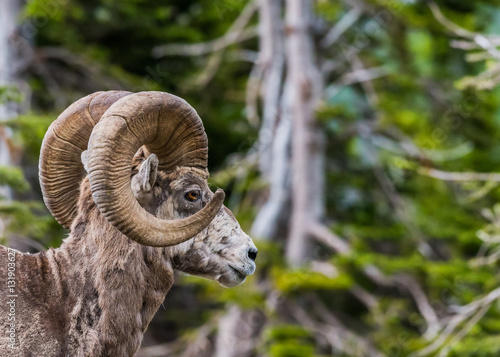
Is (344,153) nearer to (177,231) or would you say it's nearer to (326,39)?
(326,39)

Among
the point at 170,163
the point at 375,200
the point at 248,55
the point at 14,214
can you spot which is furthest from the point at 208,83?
the point at 170,163

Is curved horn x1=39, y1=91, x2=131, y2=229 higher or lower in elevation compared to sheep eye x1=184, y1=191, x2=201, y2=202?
higher

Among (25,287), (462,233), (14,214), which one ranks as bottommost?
(462,233)

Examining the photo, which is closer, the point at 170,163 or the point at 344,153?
the point at 170,163

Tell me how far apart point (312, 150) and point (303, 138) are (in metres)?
0.28

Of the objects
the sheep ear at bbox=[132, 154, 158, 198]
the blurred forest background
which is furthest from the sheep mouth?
the blurred forest background

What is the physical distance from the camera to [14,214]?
887 cm

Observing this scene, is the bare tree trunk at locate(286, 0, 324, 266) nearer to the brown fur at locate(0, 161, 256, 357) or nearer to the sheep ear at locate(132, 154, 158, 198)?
the brown fur at locate(0, 161, 256, 357)

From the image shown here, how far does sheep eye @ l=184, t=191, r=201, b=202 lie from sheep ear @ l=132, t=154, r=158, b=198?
305 millimetres

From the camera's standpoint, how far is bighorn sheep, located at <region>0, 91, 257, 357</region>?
5625mm

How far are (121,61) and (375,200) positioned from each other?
598cm

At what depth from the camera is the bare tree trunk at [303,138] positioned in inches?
617

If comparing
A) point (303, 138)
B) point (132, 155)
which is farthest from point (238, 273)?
point (303, 138)

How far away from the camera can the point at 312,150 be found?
52.1 ft
